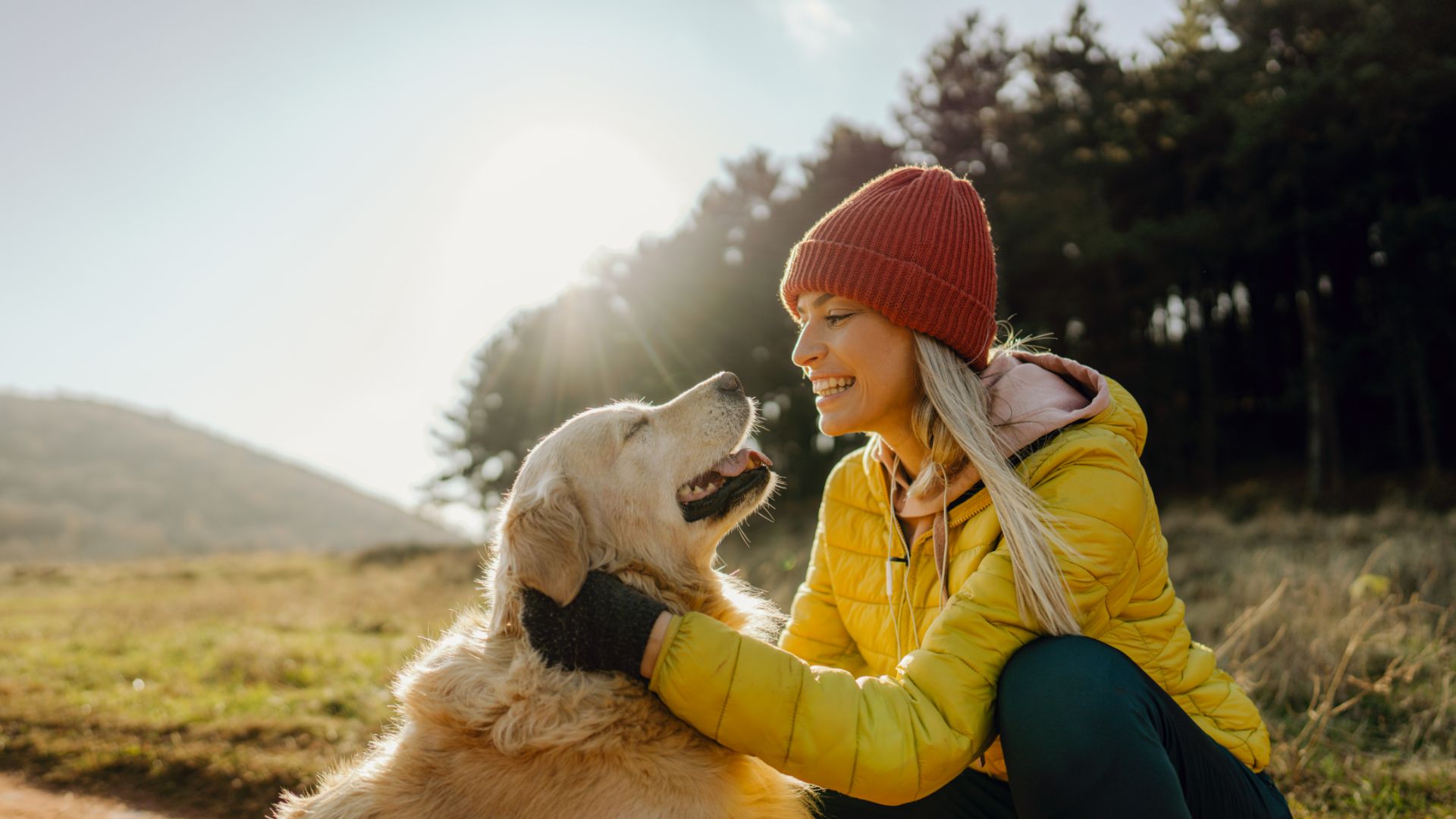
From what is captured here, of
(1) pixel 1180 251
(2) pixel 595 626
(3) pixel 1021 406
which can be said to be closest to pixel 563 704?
(2) pixel 595 626

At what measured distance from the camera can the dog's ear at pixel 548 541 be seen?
222 cm

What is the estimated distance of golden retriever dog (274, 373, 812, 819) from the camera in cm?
210

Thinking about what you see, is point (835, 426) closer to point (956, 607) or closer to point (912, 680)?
point (956, 607)

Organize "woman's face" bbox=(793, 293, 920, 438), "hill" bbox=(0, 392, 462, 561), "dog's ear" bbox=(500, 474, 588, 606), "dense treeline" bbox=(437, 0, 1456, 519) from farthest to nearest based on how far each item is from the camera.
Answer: "hill" bbox=(0, 392, 462, 561) → "dense treeline" bbox=(437, 0, 1456, 519) → "woman's face" bbox=(793, 293, 920, 438) → "dog's ear" bbox=(500, 474, 588, 606)

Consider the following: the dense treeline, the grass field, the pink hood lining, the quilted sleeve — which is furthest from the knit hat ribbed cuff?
the dense treeline

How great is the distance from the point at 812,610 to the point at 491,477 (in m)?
21.8

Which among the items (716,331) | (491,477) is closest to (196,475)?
(491,477)

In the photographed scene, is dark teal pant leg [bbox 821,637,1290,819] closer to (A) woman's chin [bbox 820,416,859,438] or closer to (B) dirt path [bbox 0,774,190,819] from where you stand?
(A) woman's chin [bbox 820,416,859,438]

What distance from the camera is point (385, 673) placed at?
21.3ft

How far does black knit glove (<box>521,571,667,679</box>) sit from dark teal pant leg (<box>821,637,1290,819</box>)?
90 centimetres

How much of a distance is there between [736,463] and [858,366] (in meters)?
0.66

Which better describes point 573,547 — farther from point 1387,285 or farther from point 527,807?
point 1387,285

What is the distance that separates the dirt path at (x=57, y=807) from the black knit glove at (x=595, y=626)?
310cm

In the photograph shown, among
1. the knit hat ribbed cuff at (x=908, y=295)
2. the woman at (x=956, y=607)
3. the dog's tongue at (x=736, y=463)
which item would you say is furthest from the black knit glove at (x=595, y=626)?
the knit hat ribbed cuff at (x=908, y=295)
